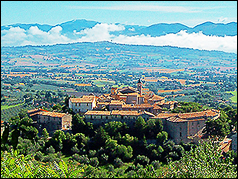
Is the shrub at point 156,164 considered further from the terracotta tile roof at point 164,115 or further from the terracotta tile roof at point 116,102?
the terracotta tile roof at point 116,102

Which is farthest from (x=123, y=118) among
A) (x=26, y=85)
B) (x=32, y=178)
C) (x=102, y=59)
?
(x=102, y=59)

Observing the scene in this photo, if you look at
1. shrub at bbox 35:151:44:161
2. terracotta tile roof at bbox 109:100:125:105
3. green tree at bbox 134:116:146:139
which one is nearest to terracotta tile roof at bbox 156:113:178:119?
green tree at bbox 134:116:146:139

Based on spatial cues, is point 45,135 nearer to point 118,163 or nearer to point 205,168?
point 118,163

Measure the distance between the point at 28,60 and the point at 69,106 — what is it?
361ft

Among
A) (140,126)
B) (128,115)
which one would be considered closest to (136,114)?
(128,115)


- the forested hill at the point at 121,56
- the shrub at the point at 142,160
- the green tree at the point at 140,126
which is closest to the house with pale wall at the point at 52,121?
the green tree at the point at 140,126

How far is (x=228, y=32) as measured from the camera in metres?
173

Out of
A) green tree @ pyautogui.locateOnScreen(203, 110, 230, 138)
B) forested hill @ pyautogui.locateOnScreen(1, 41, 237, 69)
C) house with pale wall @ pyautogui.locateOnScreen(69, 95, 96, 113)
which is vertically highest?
forested hill @ pyautogui.locateOnScreen(1, 41, 237, 69)

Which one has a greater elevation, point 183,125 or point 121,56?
point 121,56

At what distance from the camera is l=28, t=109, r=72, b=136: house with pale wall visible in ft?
70.5

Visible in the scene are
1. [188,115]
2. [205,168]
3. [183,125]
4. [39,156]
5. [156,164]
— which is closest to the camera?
[205,168]

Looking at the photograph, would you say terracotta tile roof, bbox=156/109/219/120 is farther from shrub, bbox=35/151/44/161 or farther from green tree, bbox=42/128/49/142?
shrub, bbox=35/151/44/161

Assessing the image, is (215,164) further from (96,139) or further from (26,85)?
(26,85)

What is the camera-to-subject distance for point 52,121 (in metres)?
21.7
